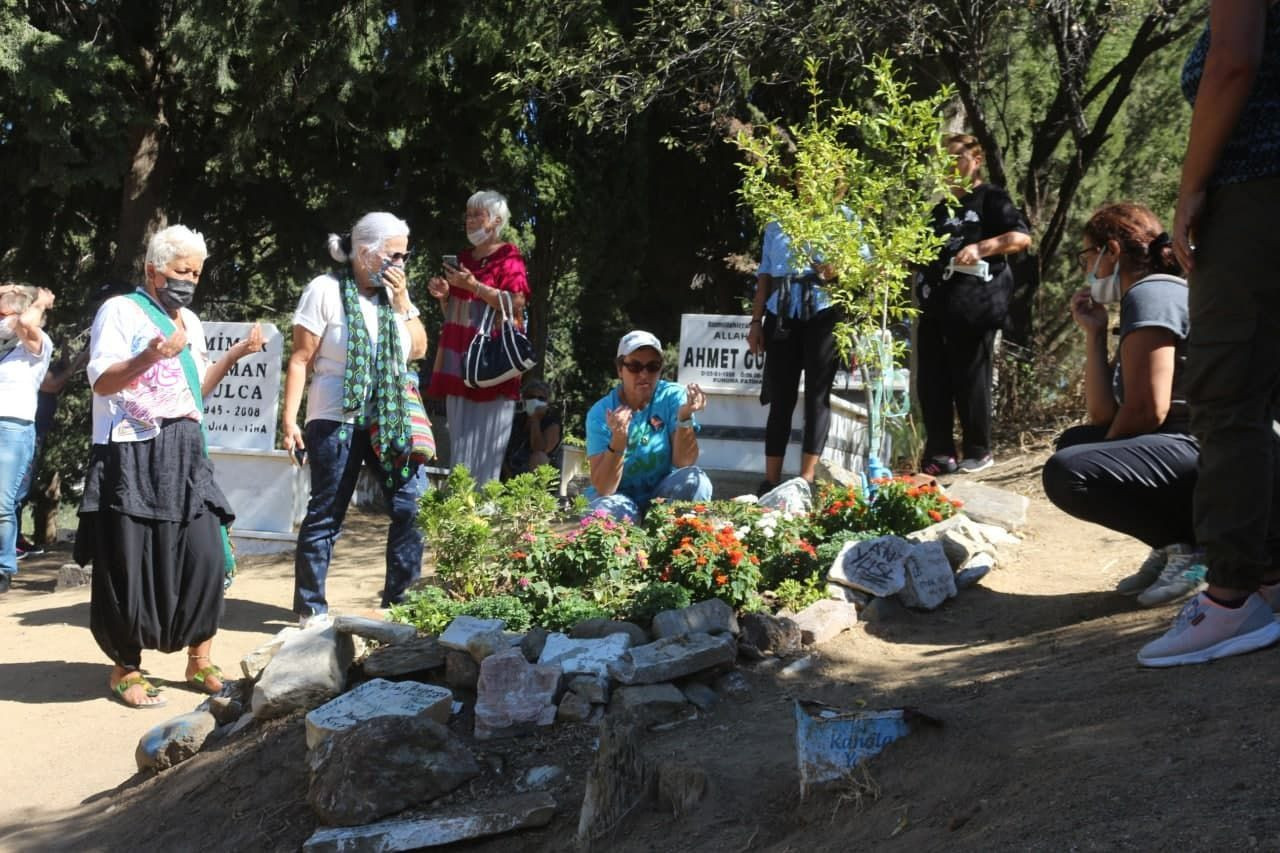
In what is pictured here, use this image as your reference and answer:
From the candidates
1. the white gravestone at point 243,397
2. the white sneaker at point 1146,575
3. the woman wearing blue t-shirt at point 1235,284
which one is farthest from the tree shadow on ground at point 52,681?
the woman wearing blue t-shirt at point 1235,284

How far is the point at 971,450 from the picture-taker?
308 inches

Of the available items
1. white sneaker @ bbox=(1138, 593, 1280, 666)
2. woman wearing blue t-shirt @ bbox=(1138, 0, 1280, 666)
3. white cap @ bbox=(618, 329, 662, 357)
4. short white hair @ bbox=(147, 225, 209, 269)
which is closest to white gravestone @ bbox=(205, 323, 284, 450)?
short white hair @ bbox=(147, 225, 209, 269)

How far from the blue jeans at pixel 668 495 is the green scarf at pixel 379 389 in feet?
2.97

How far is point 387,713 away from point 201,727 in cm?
100

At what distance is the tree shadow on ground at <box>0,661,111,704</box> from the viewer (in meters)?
5.78

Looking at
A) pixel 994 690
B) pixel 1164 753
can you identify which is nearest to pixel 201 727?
pixel 994 690

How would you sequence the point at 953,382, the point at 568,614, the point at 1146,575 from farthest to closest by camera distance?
the point at 953,382 < the point at 568,614 < the point at 1146,575

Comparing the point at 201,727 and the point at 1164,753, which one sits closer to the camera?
the point at 1164,753

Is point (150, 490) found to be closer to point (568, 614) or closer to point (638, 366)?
point (568, 614)

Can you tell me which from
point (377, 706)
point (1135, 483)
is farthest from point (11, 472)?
point (1135, 483)

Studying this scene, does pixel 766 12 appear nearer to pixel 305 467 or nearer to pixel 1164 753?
pixel 305 467

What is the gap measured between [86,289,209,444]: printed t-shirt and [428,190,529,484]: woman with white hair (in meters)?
2.05

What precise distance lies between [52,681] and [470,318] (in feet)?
9.27

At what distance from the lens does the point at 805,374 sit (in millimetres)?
7660
